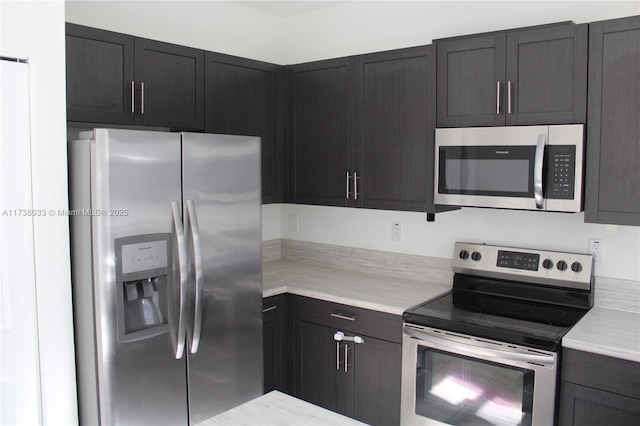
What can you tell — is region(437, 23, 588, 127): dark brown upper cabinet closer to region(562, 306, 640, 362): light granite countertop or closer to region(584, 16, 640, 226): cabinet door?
region(584, 16, 640, 226): cabinet door

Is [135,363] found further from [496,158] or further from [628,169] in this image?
[628,169]

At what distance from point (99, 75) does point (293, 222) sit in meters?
1.74

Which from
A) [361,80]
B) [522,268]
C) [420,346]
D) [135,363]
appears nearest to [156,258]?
[135,363]

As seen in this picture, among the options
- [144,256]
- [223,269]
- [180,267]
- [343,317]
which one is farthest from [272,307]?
[144,256]

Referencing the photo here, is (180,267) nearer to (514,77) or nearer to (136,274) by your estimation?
(136,274)

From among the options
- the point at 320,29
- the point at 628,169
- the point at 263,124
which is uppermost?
the point at 320,29

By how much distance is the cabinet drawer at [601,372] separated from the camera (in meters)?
2.09

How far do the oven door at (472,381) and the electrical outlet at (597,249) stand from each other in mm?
731

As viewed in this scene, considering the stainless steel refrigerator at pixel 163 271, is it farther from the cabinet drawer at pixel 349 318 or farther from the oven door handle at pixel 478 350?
the oven door handle at pixel 478 350

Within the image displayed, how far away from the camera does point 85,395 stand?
2.30m

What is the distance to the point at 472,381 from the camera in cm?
246

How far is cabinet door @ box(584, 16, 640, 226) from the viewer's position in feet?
7.45

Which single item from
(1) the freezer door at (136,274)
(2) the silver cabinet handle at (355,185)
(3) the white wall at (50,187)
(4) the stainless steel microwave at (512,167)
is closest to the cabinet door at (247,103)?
(2) the silver cabinet handle at (355,185)

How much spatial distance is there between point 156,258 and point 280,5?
208 cm
